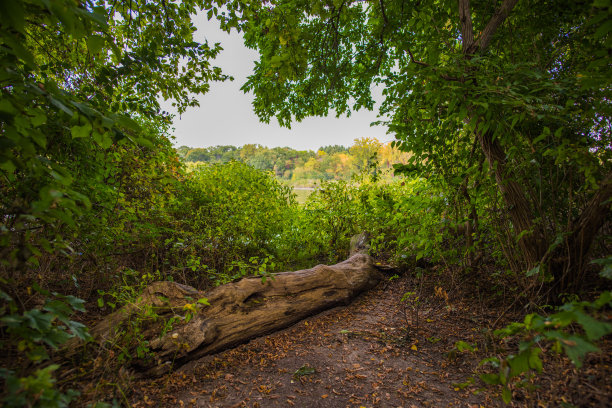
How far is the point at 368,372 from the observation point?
2375mm

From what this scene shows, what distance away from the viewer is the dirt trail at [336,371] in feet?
6.63

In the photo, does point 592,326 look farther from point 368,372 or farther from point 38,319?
point 38,319

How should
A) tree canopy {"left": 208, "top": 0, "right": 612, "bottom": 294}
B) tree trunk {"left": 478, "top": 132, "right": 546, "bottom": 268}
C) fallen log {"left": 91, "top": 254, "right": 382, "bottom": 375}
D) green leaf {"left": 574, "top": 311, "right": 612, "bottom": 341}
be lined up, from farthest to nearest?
tree trunk {"left": 478, "top": 132, "right": 546, "bottom": 268} < fallen log {"left": 91, "top": 254, "right": 382, "bottom": 375} < tree canopy {"left": 208, "top": 0, "right": 612, "bottom": 294} < green leaf {"left": 574, "top": 311, "right": 612, "bottom": 341}

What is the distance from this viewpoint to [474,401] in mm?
1865

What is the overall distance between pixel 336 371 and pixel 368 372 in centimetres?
30

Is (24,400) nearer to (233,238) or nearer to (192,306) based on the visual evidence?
(192,306)

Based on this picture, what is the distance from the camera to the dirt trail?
2.02 metres

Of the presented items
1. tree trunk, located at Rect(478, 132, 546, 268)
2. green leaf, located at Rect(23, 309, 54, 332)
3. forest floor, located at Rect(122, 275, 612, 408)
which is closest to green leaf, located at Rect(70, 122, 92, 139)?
green leaf, located at Rect(23, 309, 54, 332)

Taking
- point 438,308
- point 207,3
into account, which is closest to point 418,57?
point 207,3

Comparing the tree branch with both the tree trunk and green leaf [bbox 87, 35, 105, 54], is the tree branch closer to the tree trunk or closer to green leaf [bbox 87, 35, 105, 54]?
the tree trunk

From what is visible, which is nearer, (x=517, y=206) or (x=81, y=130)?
(x=81, y=130)

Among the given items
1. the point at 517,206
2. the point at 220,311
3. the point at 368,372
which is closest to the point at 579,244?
the point at 517,206

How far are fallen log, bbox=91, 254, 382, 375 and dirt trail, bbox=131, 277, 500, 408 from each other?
14 cm

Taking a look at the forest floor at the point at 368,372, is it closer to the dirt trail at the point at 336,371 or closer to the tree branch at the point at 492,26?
the dirt trail at the point at 336,371
